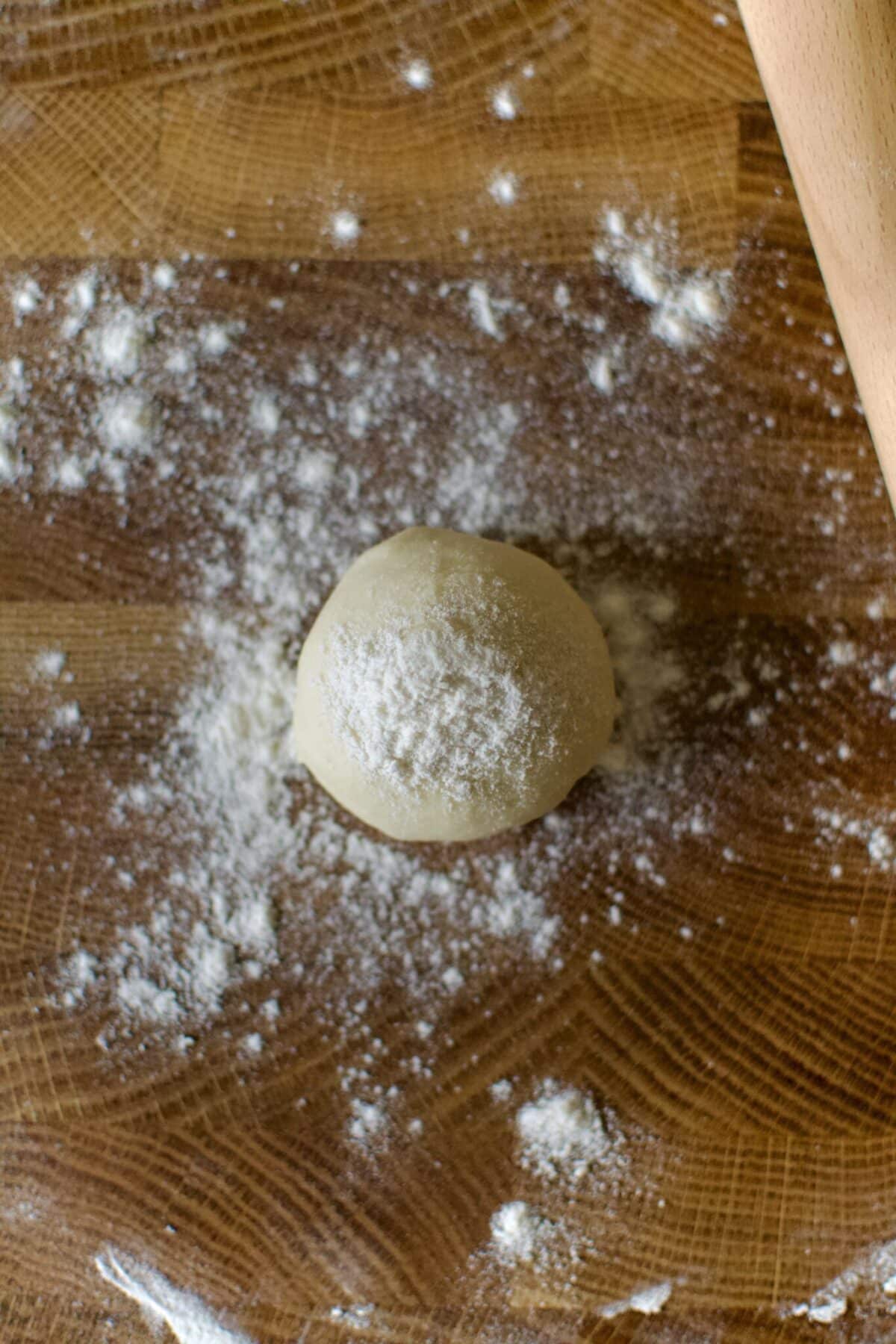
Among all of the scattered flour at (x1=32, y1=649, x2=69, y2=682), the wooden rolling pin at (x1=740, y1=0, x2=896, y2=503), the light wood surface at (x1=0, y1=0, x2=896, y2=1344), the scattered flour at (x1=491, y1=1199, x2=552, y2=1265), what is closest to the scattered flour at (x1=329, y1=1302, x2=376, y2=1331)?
the light wood surface at (x1=0, y1=0, x2=896, y2=1344)

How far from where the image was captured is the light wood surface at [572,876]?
2.74 feet

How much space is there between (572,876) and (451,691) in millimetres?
226

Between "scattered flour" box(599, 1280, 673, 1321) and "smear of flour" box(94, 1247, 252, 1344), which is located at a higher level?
"scattered flour" box(599, 1280, 673, 1321)

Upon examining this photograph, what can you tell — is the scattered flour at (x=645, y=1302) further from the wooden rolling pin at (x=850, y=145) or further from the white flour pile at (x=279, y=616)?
the wooden rolling pin at (x=850, y=145)

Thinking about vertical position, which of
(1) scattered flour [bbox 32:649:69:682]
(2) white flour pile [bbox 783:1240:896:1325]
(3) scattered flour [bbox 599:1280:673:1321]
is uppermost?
(1) scattered flour [bbox 32:649:69:682]

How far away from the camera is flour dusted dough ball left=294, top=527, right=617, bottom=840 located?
28.5 inches

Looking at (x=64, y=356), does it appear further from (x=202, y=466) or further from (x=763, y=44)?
(x=763, y=44)

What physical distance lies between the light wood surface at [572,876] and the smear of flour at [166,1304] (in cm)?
1

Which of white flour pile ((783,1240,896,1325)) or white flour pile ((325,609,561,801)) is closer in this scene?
white flour pile ((325,609,561,801))

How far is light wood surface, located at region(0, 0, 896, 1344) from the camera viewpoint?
834mm

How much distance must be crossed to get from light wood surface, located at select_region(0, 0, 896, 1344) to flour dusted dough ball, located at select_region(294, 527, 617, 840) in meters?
0.14

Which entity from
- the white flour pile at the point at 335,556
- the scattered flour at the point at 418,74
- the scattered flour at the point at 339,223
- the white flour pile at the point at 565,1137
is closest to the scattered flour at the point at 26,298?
the white flour pile at the point at 335,556

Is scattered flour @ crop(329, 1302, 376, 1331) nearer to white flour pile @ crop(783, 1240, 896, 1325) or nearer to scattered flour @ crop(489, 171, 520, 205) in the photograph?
white flour pile @ crop(783, 1240, 896, 1325)

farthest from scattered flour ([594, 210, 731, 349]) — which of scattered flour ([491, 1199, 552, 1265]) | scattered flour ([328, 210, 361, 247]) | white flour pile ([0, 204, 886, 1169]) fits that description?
scattered flour ([491, 1199, 552, 1265])
